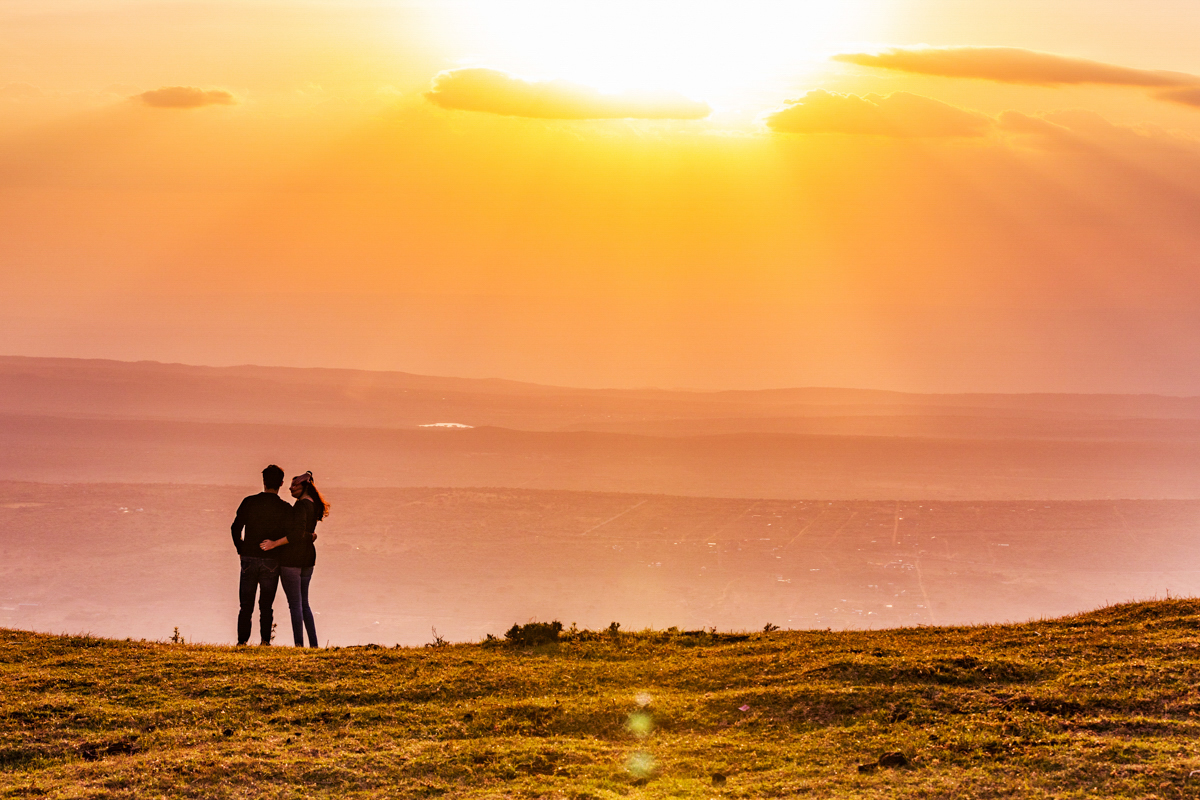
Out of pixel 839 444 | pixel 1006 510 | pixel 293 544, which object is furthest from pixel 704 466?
pixel 293 544

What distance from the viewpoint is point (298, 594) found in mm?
13656

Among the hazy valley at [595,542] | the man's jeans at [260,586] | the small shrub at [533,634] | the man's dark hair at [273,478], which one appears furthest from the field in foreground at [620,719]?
the hazy valley at [595,542]

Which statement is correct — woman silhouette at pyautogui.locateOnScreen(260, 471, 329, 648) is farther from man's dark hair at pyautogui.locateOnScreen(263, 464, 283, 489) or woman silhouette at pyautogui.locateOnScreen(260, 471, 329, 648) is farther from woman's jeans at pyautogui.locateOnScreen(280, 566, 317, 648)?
man's dark hair at pyautogui.locateOnScreen(263, 464, 283, 489)

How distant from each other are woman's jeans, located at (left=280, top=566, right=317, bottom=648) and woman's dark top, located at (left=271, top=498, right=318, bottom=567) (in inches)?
5.0

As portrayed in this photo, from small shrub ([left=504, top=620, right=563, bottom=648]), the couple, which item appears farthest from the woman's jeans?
small shrub ([left=504, top=620, right=563, bottom=648])

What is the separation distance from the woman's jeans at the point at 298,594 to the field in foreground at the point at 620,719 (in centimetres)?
151

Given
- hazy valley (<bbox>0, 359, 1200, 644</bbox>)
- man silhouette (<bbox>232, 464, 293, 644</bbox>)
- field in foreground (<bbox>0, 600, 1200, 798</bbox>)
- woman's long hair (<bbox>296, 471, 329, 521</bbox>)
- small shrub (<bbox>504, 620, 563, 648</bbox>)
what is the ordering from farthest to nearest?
hazy valley (<bbox>0, 359, 1200, 644</bbox>) → woman's long hair (<bbox>296, 471, 329, 521</bbox>) → man silhouette (<bbox>232, 464, 293, 644</bbox>) → small shrub (<bbox>504, 620, 563, 648</bbox>) → field in foreground (<bbox>0, 600, 1200, 798</bbox>)

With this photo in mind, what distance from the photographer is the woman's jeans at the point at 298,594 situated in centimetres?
1354

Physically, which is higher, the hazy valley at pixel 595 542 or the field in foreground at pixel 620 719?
the hazy valley at pixel 595 542

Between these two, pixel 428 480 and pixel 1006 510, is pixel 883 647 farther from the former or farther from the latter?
pixel 428 480

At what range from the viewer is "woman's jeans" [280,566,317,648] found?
44.4 feet

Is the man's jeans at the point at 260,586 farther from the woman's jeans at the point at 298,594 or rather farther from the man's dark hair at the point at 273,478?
the man's dark hair at the point at 273,478

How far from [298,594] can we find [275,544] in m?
0.81

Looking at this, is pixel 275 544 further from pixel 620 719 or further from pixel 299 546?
pixel 620 719
